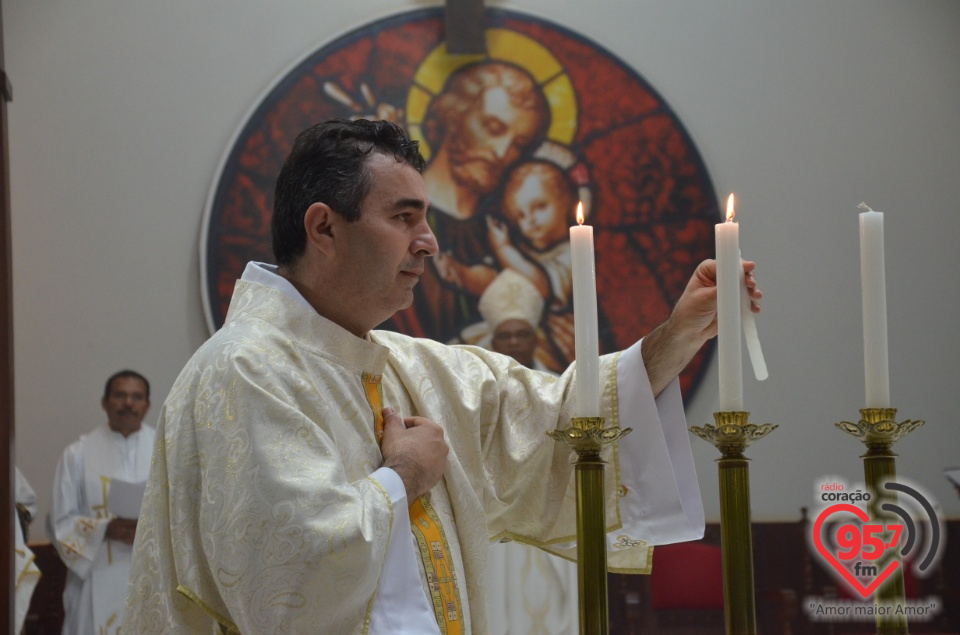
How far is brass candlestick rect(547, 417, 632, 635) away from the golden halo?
5301 mm

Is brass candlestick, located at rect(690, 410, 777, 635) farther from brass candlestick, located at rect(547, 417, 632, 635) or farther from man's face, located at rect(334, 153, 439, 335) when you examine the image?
man's face, located at rect(334, 153, 439, 335)

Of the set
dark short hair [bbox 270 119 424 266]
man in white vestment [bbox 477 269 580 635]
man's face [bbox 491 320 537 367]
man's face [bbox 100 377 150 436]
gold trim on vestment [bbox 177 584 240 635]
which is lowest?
man in white vestment [bbox 477 269 580 635]

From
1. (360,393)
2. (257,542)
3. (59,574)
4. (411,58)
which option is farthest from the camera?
(411,58)

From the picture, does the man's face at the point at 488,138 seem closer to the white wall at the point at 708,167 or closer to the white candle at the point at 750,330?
the white wall at the point at 708,167

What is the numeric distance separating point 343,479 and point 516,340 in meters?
4.61

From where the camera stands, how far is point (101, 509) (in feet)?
20.3

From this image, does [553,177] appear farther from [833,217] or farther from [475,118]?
[833,217]

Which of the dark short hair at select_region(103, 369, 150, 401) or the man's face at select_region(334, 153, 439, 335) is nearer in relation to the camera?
the man's face at select_region(334, 153, 439, 335)

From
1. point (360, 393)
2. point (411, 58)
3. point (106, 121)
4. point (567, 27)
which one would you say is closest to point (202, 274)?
point (106, 121)

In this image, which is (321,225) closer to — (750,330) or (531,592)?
(750,330)

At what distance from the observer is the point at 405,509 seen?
1.98 m

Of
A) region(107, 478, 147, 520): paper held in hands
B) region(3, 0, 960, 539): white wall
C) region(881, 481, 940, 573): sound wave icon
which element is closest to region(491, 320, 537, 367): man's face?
region(3, 0, 960, 539): white wall

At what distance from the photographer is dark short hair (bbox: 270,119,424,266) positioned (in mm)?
2230

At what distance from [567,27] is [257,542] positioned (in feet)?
18.0
